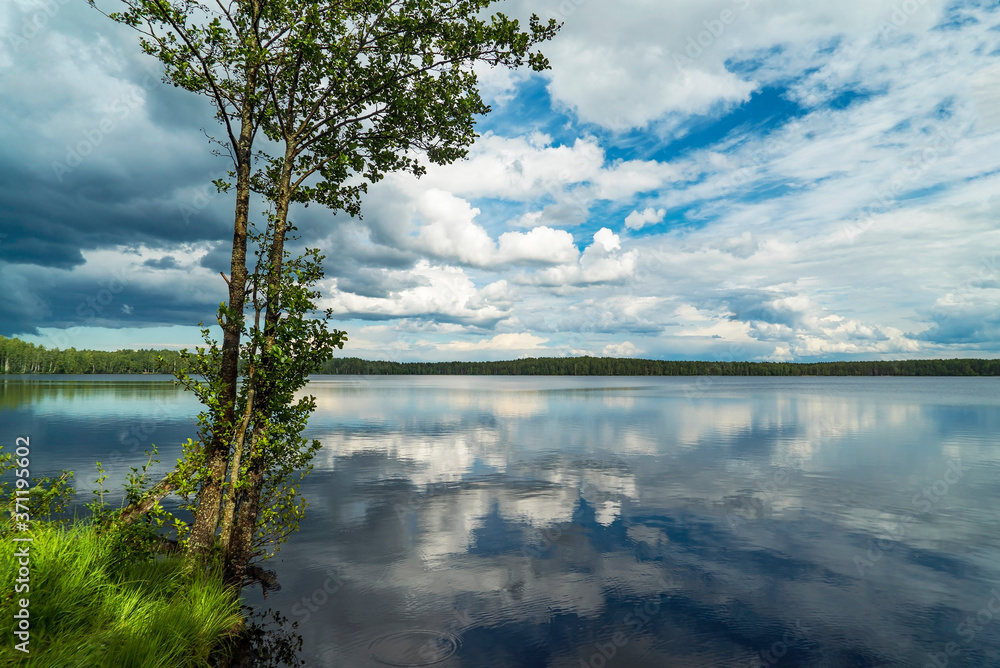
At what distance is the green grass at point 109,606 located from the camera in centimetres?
826

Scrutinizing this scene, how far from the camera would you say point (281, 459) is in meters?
13.5

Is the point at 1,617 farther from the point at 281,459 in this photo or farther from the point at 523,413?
the point at 523,413

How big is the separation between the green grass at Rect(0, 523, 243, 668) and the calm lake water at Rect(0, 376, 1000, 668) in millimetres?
2541

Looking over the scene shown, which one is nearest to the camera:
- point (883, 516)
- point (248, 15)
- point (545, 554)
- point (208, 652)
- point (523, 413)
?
point (208, 652)

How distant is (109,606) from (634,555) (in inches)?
582

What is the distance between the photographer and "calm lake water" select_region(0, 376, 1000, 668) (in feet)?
39.5

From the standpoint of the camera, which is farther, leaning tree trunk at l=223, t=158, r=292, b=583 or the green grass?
leaning tree trunk at l=223, t=158, r=292, b=583

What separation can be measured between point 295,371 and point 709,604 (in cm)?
1312

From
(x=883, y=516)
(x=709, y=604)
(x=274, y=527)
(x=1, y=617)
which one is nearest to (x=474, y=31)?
(x=274, y=527)
